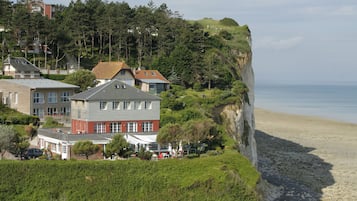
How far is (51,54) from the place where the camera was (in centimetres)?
6506

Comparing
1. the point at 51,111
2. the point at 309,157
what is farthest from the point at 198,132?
Answer: the point at 309,157

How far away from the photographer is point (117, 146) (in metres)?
37.5

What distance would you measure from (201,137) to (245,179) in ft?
16.8

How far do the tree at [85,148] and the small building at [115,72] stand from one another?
20.8 m

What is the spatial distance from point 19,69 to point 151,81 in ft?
36.5

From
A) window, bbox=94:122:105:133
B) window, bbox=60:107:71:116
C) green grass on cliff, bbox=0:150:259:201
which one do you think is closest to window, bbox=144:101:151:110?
window, bbox=94:122:105:133

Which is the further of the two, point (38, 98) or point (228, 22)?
point (228, 22)

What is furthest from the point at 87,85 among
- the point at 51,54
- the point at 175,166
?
the point at 175,166

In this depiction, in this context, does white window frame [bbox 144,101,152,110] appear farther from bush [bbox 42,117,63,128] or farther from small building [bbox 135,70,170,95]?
small building [bbox 135,70,170,95]

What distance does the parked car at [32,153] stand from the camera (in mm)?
37281

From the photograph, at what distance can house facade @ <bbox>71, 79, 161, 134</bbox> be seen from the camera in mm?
42906

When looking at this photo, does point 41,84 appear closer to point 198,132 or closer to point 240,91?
point 198,132

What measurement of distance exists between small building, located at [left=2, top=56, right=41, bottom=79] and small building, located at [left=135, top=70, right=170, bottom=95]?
8748 millimetres

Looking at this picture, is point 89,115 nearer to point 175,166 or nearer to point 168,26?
point 175,166
